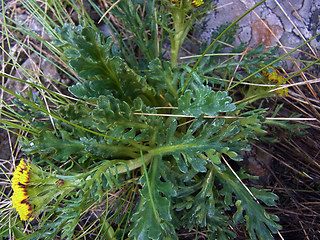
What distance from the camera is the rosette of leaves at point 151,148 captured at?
56.8 inches

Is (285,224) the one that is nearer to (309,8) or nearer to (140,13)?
(309,8)

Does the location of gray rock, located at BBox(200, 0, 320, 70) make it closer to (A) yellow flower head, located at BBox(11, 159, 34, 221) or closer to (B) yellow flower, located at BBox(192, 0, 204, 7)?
(B) yellow flower, located at BBox(192, 0, 204, 7)

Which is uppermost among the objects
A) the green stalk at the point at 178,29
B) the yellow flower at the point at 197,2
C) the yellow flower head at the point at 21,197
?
the yellow flower at the point at 197,2

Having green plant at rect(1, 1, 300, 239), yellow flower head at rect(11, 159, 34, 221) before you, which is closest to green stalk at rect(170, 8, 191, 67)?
green plant at rect(1, 1, 300, 239)

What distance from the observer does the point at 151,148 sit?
1733mm

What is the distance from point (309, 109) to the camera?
6.77 ft

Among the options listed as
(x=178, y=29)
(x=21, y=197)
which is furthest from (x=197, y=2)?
(x=21, y=197)

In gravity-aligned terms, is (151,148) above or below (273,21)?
below

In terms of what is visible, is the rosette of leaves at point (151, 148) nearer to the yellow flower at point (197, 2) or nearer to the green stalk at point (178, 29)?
the green stalk at point (178, 29)

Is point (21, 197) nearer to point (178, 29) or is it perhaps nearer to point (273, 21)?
point (178, 29)

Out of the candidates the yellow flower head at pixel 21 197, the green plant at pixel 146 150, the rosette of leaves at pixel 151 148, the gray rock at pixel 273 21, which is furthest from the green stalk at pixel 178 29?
the yellow flower head at pixel 21 197

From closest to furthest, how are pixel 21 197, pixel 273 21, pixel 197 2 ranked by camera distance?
pixel 21 197, pixel 197 2, pixel 273 21

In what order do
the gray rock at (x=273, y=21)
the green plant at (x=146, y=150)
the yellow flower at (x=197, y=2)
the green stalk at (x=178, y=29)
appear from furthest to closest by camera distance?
the gray rock at (x=273, y=21)
the green stalk at (x=178, y=29)
the yellow flower at (x=197, y=2)
the green plant at (x=146, y=150)

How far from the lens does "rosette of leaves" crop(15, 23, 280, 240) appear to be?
1.44 metres
